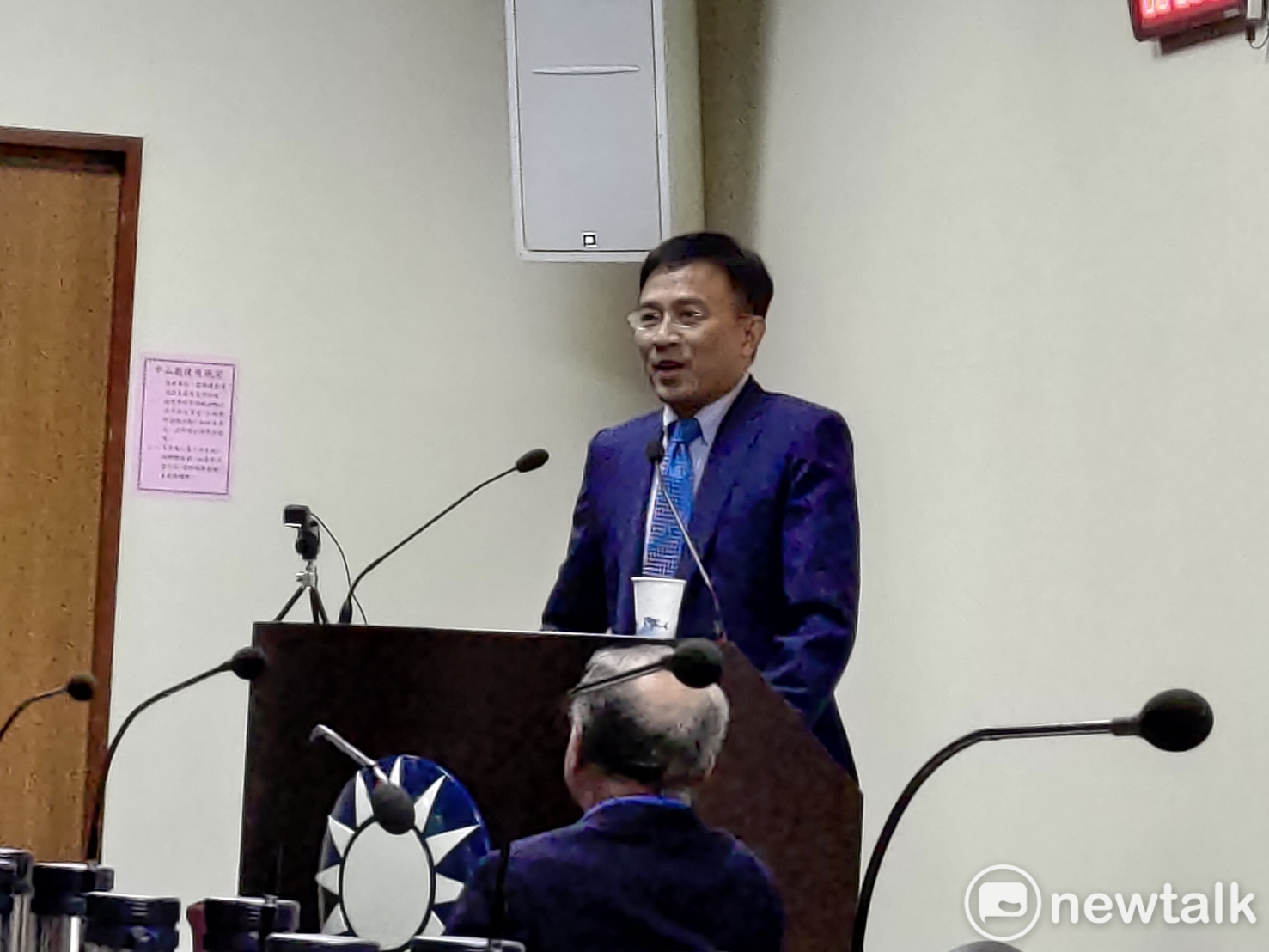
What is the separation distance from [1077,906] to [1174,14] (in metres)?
1.36

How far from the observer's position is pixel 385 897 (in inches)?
73.7

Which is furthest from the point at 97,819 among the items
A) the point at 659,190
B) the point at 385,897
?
the point at 659,190

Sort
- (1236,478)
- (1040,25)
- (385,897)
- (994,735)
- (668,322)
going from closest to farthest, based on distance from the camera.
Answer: (994,735) → (385,897) → (1236,478) → (668,322) → (1040,25)

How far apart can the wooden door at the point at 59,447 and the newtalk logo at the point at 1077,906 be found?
6.14 ft

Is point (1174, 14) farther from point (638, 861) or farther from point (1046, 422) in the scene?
point (638, 861)

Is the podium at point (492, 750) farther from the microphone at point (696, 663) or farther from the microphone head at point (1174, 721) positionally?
the microphone head at point (1174, 721)

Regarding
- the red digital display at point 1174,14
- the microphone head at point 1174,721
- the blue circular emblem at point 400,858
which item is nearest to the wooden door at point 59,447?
the blue circular emblem at point 400,858

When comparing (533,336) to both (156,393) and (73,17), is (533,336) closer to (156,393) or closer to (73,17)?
(156,393)

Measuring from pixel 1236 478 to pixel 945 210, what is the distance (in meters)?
0.93

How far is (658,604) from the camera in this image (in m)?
2.37

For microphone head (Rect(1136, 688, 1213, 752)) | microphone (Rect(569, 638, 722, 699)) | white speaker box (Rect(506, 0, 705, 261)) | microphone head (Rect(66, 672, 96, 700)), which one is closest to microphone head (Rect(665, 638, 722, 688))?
microphone (Rect(569, 638, 722, 699))

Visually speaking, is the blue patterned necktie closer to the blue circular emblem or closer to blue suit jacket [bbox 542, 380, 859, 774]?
blue suit jacket [bbox 542, 380, 859, 774]

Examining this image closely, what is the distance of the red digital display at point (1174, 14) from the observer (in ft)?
8.89

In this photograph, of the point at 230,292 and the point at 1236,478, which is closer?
the point at 1236,478
